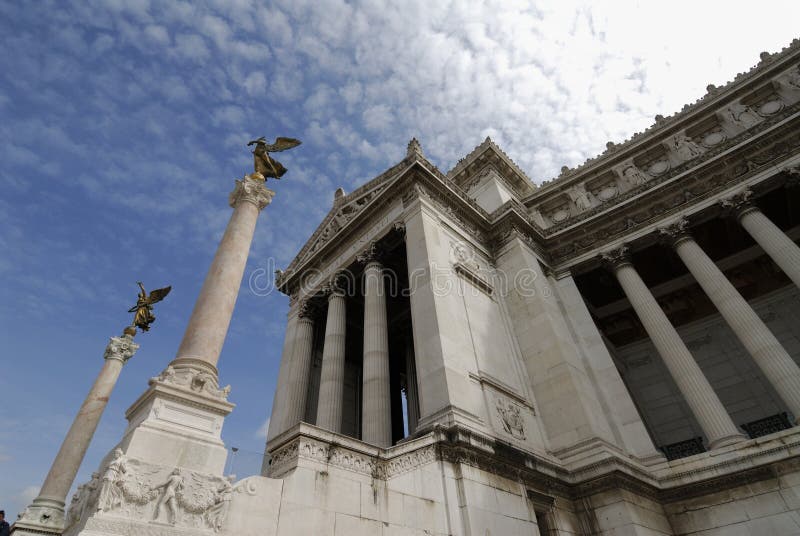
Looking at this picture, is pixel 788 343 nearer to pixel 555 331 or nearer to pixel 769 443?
pixel 769 443

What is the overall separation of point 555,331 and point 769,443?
7326 mm

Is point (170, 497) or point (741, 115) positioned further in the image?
point (741, 115)

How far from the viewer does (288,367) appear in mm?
22656

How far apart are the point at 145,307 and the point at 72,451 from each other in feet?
31.0

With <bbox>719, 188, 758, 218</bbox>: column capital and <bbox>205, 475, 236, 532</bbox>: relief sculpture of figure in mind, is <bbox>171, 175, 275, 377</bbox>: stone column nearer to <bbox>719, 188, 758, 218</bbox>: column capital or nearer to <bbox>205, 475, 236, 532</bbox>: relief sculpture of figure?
<bbox>205, 475, 236, 532</bbox>: relief sculpture of figure

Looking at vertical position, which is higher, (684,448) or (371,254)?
(371,254)

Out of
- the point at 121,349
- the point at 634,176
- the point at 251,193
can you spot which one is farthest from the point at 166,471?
the point at 634,176

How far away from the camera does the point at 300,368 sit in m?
22.3

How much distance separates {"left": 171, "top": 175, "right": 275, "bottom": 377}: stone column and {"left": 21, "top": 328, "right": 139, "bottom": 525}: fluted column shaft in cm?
1149

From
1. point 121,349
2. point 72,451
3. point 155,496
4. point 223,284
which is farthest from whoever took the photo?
point 121,349

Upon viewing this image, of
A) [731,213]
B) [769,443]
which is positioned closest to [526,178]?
[731,213]

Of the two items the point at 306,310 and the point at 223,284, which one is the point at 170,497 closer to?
the point at 223,284

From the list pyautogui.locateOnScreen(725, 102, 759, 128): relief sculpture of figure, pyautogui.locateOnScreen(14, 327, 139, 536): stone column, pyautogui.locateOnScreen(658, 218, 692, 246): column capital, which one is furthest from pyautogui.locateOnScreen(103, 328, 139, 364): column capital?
pyautogui.locateOnScreen(725, 102, 759, 128): relief sculpture of figure

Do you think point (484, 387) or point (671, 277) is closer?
point (484, 387)
